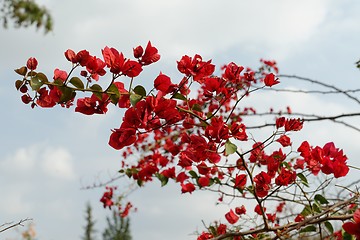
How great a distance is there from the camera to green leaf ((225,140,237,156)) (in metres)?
1.57

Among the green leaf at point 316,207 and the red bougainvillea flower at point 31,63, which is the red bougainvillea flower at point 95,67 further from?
the green leaf at point 316,207

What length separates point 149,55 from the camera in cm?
150

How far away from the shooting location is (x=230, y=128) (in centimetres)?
164

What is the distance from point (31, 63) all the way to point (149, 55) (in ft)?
1.14

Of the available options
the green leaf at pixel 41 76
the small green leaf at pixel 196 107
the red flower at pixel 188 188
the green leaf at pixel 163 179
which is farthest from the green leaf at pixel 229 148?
the green leaf at pixel 163 179

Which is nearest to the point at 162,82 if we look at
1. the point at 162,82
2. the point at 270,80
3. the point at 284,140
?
the point at 162,82

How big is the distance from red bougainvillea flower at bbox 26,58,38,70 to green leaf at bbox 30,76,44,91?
0.03 meters

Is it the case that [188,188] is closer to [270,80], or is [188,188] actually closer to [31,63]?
[270,80]

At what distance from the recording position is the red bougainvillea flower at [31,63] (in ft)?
4.62

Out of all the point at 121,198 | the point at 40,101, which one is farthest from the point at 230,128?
the point at 121,198

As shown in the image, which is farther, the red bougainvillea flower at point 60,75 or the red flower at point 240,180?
the red flower at point 240,180

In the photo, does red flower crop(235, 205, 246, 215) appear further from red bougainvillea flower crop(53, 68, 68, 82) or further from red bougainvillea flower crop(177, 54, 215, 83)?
red bougainvillea flower crop(53, 68, 68, 82)

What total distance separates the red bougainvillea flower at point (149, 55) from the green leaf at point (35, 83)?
12.2 inches

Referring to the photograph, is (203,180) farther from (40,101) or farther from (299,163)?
(40,101)
